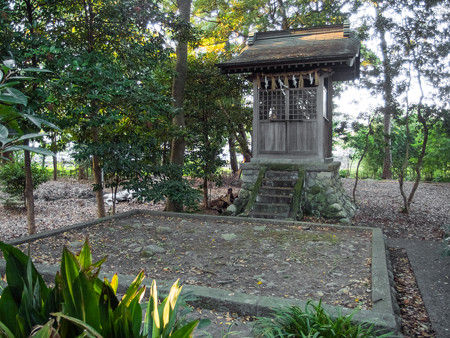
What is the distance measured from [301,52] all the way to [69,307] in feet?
25.4

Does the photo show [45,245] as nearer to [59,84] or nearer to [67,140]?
[59,84]

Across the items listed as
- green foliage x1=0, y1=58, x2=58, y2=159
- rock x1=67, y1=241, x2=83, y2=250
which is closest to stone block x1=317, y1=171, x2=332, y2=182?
rock x1=67, y1=241, x2=83, y2=250

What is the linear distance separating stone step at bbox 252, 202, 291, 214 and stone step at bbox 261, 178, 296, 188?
2.12ft

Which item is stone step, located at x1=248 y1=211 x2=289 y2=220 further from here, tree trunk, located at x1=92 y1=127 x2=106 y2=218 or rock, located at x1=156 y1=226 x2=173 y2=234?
tree trunk, located at x1=92 y1=127 x2=106 y2=218

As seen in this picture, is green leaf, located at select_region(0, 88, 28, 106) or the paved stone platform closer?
green leaf, located at select_region(0, 88, 28, 106)

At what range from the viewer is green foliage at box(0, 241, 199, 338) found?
109 cm

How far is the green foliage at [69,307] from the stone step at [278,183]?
22.7ft

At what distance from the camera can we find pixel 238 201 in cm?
831

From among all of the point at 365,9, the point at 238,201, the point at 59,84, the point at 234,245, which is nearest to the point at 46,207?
the point at 238,201

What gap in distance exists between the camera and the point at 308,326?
2.44 m

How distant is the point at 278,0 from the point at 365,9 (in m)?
2.89

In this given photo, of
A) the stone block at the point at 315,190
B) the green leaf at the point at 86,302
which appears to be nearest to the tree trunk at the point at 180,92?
the stone block at the point at 315,190

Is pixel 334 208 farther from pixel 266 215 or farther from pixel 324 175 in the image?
pixel 266 215

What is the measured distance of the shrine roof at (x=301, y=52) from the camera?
7.55 meters
